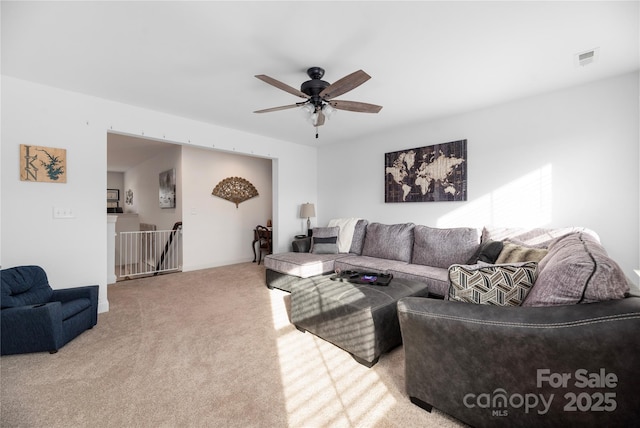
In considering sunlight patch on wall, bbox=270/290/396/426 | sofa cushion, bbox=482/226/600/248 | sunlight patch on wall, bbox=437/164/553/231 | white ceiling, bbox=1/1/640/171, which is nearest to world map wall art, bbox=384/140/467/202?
sunlight patch on wall, bbox=437/164/553/231

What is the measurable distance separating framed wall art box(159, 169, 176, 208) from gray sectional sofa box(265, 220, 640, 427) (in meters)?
5.40

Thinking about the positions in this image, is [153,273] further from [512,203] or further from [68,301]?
[512,203]

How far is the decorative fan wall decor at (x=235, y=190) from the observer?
570 cm

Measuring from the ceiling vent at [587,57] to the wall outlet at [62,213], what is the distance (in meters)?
5.05

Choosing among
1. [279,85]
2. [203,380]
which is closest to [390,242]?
[279,85]

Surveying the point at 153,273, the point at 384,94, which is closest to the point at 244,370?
the point at 384,94

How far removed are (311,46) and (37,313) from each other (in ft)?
9.75

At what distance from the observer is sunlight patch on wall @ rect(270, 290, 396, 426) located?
1.48 m

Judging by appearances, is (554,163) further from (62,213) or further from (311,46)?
(62,213)

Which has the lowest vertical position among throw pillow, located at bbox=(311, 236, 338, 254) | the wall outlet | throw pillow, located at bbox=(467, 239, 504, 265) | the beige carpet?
the beige carpet

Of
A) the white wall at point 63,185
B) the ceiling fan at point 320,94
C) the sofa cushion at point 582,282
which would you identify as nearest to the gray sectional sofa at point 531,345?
the sofa cushion at point 582,282

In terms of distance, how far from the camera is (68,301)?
251cm

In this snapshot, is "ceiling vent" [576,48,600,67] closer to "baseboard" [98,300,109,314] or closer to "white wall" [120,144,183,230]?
"baseboard" [98,300,109,314]

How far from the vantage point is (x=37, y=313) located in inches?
81.2
